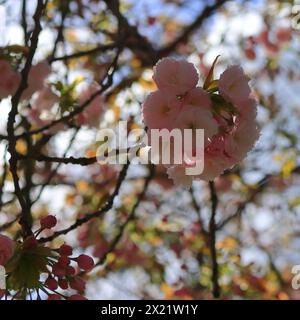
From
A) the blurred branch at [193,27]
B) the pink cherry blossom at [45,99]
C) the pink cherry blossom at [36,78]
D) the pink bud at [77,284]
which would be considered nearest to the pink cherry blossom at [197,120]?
the pink bud at [77,284]

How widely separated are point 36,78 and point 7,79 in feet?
1.05

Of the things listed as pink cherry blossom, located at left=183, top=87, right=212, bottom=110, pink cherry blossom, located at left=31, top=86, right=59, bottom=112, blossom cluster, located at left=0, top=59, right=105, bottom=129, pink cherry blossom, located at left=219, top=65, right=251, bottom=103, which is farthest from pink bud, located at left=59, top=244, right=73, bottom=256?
pink cherry blossom, located at left=31, top=86, right=59, bottom=112

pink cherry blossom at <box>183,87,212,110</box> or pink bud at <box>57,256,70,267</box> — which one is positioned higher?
pink cherry blossom at <box>183,87,212,110</box>

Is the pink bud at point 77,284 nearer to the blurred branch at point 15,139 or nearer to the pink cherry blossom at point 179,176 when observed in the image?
the blurred branch at point 15,139

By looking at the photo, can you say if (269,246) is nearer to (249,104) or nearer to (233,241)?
(233,241)

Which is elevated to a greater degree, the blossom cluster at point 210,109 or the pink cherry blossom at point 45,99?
the pink cherry blossom at point 45,99

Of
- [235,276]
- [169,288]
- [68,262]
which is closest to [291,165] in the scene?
[235,276]

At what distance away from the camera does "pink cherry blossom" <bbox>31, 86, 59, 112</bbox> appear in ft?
11.8

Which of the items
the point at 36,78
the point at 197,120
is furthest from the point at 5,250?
the point at 36,78

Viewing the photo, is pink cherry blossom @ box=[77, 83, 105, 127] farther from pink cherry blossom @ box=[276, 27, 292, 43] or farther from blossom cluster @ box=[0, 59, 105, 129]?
pink cherry blossom @ box=[276, 27, 292, 43]

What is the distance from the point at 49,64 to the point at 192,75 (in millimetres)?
1541

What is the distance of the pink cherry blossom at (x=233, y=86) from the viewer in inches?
85.5

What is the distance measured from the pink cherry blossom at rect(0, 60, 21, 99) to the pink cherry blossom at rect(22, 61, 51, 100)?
24 centimetres

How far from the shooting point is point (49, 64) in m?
3.53
